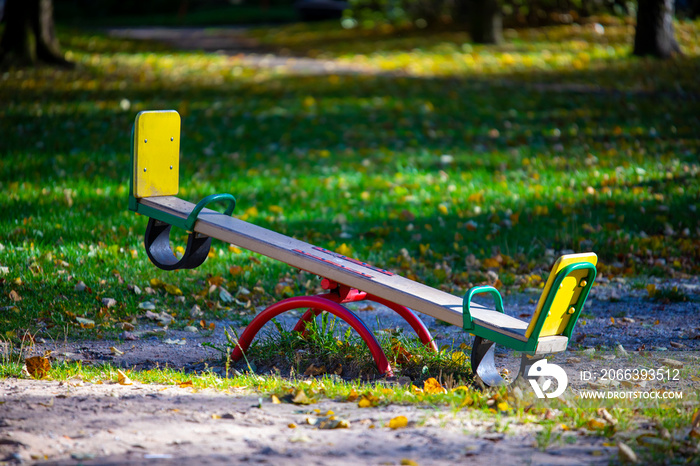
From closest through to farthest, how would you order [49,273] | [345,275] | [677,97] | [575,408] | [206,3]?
[575,408]
[345,275]
[49,273]
[677,97]
[206,3]

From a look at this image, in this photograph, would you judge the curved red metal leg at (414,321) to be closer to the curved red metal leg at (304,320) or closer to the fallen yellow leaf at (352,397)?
the curved red metal leg at (304,320)

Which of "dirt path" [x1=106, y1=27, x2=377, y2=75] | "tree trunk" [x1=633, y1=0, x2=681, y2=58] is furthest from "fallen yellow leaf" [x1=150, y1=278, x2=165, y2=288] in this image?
"tree trunk" [x1=633, y1=0, x2=681, y2=58]

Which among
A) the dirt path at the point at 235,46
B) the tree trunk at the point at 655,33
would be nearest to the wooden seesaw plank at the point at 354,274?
the dirt path at the point at 235,46

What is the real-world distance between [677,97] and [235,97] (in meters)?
7.35

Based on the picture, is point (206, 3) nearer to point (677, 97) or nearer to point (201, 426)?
point (677, 97)

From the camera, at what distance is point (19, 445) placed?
2.88m

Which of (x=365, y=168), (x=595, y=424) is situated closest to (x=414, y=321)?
(x=595, y=424)

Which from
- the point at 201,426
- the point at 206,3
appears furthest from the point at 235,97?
the point at 206,3

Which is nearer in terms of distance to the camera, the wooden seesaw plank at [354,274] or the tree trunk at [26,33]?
the wooden seesaw plank at [354,274]

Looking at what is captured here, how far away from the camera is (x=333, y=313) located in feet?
13.0

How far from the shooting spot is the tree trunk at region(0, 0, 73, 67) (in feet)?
43.2

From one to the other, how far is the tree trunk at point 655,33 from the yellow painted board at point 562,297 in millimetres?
12768

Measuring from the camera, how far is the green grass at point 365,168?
5734 millimetres

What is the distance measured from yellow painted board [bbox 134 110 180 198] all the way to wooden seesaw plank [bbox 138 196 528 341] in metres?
0.35
